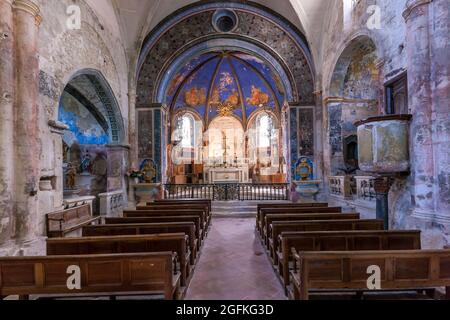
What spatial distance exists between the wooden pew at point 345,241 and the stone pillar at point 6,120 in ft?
16.5

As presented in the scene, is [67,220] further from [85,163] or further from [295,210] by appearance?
[85,163]

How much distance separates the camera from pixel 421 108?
205 inches

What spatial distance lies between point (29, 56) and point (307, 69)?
34.5 ft

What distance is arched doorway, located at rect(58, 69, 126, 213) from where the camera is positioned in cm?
1063

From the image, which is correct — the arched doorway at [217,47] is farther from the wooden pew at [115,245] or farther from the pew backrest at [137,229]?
the wooden pew at [115,245]

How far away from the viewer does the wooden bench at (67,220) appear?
5.68 m

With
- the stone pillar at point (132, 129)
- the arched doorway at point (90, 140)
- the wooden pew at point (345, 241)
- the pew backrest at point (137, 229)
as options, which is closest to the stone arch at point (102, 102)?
the arched doorway at point (90, 140)

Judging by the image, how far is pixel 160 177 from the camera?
1217cm

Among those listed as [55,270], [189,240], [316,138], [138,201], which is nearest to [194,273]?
[189,240]

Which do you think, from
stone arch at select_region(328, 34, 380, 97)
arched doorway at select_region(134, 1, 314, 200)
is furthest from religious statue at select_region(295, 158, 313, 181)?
stone arch at select_region(328, 34, 380, 97)

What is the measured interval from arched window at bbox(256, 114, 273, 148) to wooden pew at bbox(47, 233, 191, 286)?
1547cm

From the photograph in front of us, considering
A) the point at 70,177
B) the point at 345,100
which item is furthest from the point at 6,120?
the point at 345,100

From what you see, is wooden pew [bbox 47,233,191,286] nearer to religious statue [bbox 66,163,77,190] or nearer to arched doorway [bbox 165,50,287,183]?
religious statue [bbox 66,163,77,190]

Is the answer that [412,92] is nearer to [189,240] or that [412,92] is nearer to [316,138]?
[189,240]
